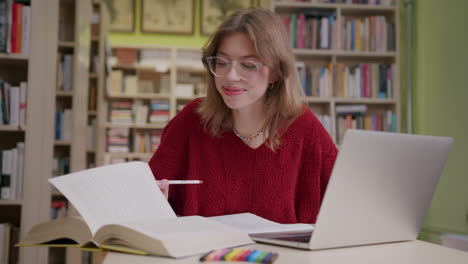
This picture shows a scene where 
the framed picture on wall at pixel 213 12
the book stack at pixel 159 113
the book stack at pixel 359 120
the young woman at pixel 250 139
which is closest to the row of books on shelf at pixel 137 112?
the book stack at pixel 159 113

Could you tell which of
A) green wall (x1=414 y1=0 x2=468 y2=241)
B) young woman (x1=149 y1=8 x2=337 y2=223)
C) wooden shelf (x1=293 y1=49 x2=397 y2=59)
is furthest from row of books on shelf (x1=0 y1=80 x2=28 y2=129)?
green wall (x1=414 y1=0 x2=468 y2=241)

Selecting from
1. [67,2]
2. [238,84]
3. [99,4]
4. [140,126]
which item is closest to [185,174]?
[238,84]

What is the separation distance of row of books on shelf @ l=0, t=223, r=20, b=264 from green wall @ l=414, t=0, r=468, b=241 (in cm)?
270

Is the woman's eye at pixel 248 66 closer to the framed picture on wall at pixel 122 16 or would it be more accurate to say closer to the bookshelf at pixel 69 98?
the bookshelf at pixel 69 98

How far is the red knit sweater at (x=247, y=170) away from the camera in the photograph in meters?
1.46

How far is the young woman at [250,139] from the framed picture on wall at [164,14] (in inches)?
157

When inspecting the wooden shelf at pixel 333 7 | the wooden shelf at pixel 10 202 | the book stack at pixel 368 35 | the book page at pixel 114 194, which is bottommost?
the wooden shelf at pixel 10 202

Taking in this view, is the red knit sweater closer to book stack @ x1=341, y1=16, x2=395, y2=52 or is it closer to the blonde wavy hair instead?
the blonde wavy hair

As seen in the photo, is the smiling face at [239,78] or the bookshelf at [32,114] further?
the bookshelf at [32,114]

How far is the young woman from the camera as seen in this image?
1.41 metres

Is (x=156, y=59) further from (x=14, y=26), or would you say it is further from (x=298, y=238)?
(x=298, y=238)

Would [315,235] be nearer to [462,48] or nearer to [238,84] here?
[238,84]

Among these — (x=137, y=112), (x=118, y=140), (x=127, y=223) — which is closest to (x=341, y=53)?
(x=137, y=112)

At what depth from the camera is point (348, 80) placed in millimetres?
3789
